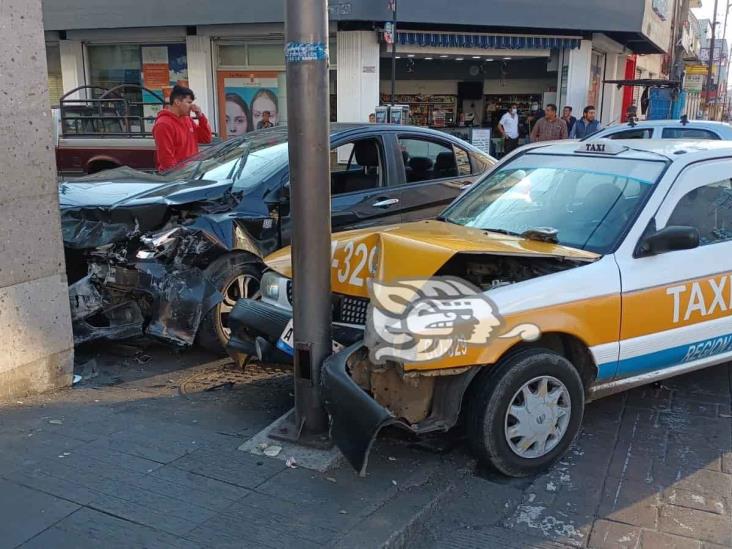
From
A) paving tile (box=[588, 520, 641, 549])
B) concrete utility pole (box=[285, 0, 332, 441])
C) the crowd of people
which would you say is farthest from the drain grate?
the crowd of people

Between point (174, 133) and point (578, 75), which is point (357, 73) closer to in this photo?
point (578, 75)

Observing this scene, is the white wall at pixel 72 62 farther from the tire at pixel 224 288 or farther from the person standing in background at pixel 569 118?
the tire at pixel 224 288

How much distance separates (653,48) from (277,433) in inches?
1066

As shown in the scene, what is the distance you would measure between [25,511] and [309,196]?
1970 mm

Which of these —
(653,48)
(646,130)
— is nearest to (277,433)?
(646,130)

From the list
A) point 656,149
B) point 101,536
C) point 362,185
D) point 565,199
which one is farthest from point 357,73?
point 101,536

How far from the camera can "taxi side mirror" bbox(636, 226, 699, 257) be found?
390 cm

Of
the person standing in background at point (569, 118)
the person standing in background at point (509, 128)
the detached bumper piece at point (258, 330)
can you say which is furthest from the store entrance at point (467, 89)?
the detached bumper piece at point (258, 330)

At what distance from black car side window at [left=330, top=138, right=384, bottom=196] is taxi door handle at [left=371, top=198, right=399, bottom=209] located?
8.5 inches

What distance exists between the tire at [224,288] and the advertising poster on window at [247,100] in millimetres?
13581

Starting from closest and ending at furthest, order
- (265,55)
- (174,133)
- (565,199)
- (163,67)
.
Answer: (565,199), (174,133), (265,55), (163,67)

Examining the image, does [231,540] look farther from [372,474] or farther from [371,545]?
[372,474]

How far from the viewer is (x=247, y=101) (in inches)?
737

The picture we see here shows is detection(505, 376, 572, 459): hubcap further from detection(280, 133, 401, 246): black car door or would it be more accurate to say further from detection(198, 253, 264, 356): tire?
detection(280, 133, 401, 246): black car door
